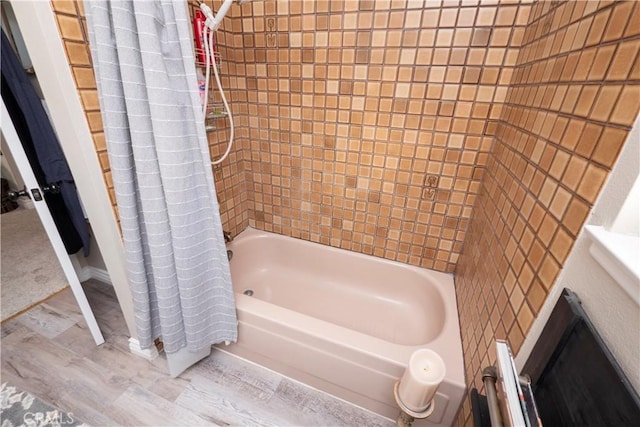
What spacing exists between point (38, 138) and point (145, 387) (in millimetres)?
1354

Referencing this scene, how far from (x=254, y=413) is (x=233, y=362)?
0.29 metres

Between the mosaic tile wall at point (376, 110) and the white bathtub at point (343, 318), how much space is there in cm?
15

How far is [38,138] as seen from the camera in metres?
1.34

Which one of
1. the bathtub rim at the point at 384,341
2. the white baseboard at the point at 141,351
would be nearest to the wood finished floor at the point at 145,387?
the white baseboard at the point at 141,351

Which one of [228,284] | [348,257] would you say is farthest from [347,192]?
[228,284]

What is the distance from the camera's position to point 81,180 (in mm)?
987

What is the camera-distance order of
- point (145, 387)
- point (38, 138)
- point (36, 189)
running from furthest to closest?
1. point (38, 138)
2. point (145, 387)
3. point (36, 189)

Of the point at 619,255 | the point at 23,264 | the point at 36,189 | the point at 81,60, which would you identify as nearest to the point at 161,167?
the point at 81,60

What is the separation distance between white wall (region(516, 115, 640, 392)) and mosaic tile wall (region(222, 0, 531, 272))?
2.83 feet

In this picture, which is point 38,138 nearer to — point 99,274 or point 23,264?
point 99,274

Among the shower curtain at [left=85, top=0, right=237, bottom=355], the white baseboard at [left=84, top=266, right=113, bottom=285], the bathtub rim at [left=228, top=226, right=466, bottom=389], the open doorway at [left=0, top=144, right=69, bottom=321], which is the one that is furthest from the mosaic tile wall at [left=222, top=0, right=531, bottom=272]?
the open doorway at [left=0, top=144, right=69, bottom=321]

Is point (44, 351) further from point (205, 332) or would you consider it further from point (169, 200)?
point (169, 200)

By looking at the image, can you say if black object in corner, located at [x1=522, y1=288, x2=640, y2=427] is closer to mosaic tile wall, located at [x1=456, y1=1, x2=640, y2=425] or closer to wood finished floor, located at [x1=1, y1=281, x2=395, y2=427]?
mosaic tile wall, located at [x1=456, y1=1, x2=640, y2=425]

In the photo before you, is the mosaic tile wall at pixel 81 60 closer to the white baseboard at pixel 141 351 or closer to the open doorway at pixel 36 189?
the open doorway at pixel 36 189
